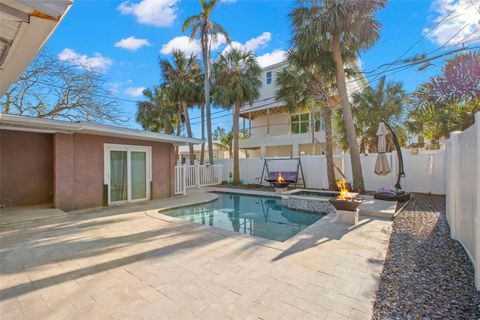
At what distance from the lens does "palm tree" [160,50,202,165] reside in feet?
50.7

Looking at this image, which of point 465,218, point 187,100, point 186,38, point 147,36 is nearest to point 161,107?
point 187,100

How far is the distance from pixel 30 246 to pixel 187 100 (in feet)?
43.9

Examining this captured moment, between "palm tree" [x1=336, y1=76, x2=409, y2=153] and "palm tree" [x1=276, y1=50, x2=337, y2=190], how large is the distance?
3.26m

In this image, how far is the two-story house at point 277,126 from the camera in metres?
16.7

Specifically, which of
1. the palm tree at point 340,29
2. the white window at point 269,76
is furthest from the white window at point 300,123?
the palm tree at point 340,29

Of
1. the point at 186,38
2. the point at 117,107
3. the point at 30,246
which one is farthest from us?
the point at 186,38

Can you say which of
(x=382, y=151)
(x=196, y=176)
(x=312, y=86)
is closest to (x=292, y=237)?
(x=382, y=151)

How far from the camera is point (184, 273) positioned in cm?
293

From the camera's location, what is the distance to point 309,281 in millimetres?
2719

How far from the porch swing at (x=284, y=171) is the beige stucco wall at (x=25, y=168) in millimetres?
9143

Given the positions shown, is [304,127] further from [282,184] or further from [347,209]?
[347,209]

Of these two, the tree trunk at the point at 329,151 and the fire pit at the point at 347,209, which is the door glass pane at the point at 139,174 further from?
the tree trunk at the point at 329,151

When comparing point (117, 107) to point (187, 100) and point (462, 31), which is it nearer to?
point (187, 100)

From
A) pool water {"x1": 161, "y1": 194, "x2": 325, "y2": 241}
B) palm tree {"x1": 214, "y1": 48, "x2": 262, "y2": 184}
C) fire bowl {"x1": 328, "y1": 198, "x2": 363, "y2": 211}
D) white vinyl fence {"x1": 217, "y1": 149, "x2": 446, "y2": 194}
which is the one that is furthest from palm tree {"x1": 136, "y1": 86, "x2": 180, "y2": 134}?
fire bowl {"x1": 328, "y1": 198, "x2": 363, "y2": 211}
